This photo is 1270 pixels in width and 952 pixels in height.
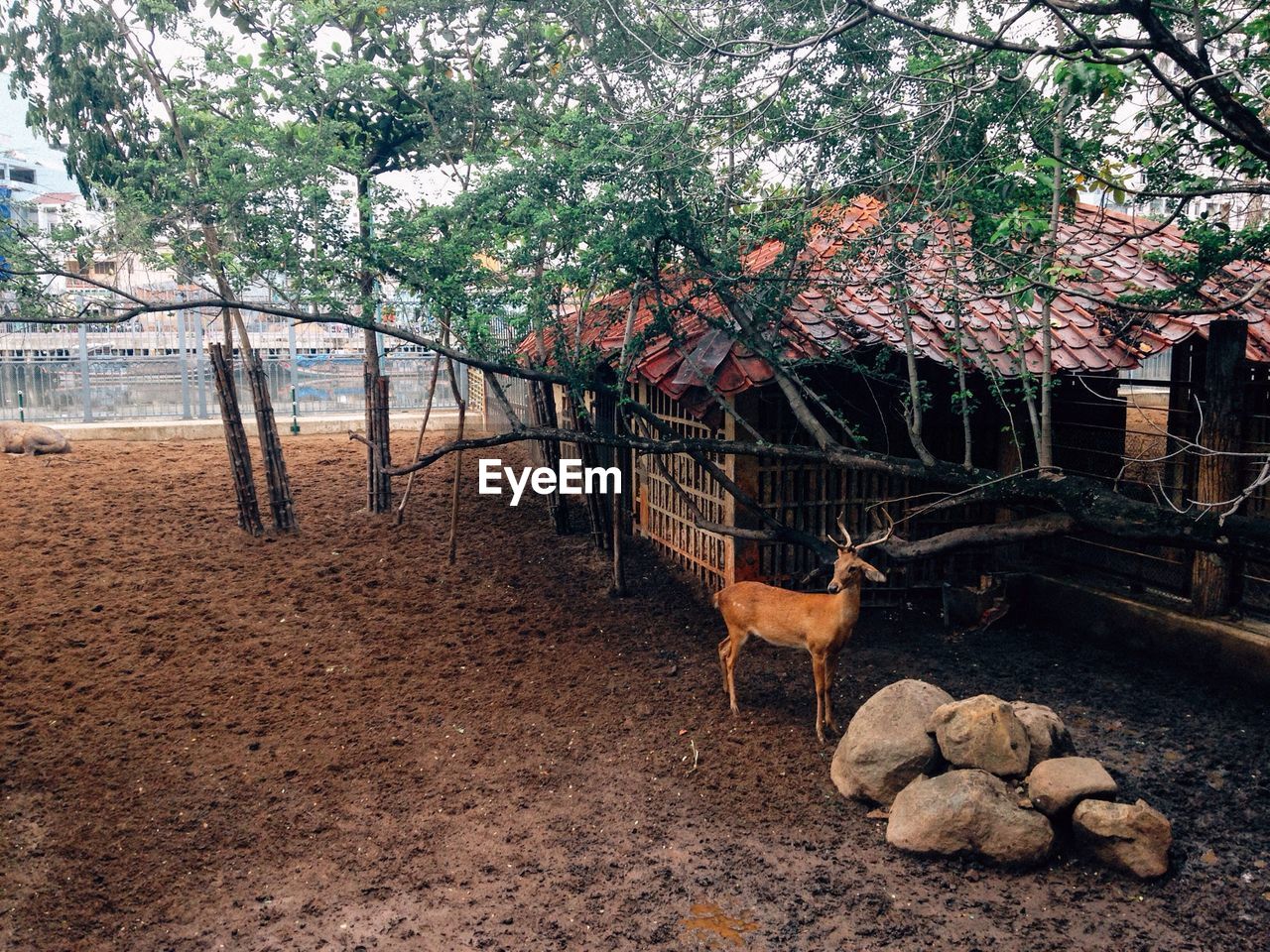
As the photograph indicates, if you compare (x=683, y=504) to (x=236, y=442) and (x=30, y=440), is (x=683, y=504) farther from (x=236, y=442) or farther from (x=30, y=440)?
(x=30, y=440)

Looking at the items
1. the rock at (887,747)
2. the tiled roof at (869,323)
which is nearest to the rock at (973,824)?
the rock at (887,747)

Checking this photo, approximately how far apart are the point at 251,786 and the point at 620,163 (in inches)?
173

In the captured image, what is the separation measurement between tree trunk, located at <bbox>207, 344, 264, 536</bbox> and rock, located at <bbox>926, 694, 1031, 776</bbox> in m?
7.72

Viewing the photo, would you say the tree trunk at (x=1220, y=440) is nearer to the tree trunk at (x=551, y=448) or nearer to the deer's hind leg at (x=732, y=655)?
the deer's hind leg at (x=732, y=655)

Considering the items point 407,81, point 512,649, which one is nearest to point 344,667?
point 512,649

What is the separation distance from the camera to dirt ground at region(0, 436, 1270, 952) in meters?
4.57

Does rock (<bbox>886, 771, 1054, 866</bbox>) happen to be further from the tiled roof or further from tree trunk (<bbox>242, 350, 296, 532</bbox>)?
tree trunk (<bbox>242, 350, 296, 532</bbox>)

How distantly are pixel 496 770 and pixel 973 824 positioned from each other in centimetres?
A: 277

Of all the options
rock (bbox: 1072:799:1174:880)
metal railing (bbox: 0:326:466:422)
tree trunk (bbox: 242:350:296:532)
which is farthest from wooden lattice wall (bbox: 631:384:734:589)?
metal railing (bbox: 0:326:466:422)

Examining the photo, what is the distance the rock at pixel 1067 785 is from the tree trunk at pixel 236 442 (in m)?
8.21

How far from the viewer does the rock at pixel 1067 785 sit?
16.1 feet

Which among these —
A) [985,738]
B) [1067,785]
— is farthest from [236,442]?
[1067,785]

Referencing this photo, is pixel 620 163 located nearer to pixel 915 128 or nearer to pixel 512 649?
pixel 915 128

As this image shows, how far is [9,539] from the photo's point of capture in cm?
1028
